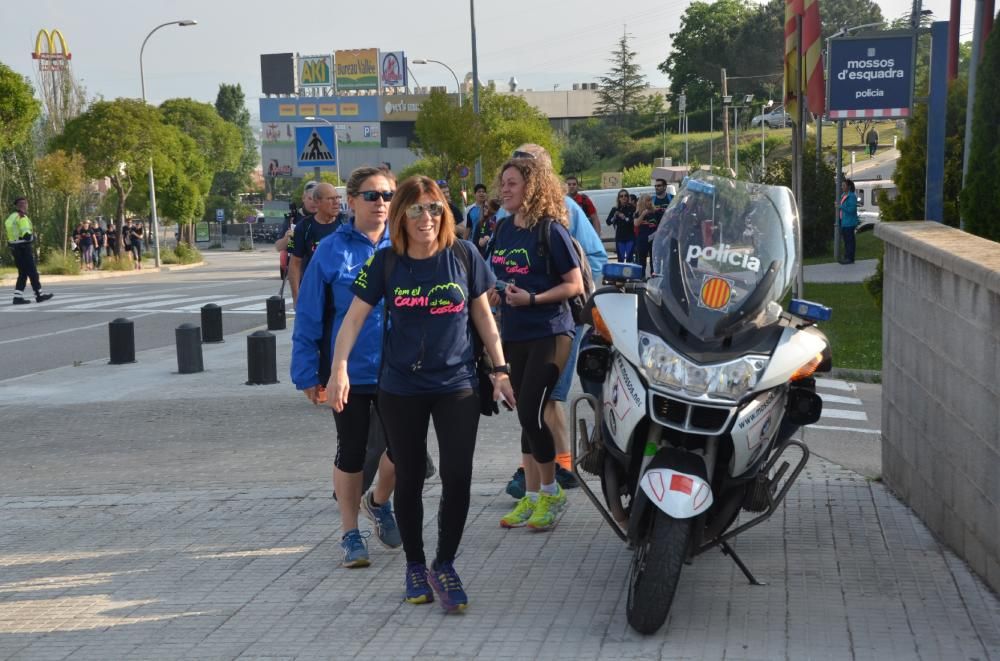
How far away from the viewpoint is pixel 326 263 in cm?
564

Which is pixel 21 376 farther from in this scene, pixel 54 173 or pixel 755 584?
pixel 54 173

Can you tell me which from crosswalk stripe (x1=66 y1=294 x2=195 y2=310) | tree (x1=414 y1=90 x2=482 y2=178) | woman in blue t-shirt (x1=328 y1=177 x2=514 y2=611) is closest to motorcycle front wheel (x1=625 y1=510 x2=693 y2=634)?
woman in blue t-shirt (x1=328 y1=177 x2=514 y2=611)

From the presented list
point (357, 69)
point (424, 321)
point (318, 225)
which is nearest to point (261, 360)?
point (318, 225)

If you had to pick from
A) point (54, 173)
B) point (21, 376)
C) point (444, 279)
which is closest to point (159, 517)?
point (444, 279)

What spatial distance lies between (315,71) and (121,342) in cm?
13467

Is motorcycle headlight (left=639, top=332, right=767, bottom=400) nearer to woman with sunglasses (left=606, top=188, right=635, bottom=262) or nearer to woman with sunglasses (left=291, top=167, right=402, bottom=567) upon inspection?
woman with sunglasses (left=291, top=167, right=402, bottom=567)

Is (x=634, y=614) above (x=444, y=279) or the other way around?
the other way around

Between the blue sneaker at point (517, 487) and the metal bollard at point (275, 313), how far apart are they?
464 inches

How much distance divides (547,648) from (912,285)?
2.74m

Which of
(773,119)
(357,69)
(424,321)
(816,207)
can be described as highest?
(357,69)

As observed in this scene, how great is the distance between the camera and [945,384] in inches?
214

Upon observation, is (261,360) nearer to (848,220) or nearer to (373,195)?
(373,195)

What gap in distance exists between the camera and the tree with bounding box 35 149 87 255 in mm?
41969

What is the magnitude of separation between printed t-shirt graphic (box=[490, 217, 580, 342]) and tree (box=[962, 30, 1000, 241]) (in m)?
6.55
